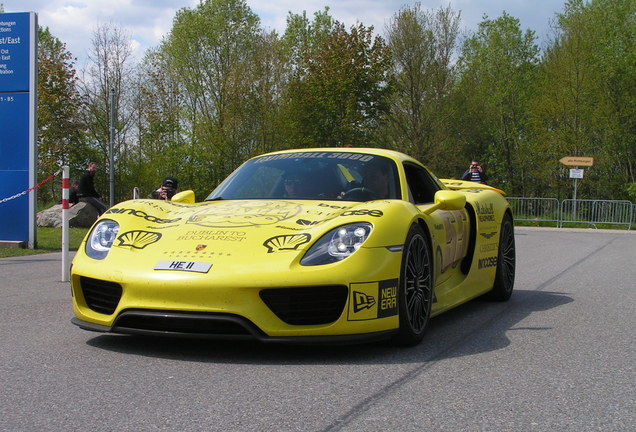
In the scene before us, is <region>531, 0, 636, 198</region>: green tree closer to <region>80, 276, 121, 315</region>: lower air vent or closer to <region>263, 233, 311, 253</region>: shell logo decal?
<region>263, 233, 311, 253</region>: shell logo decal

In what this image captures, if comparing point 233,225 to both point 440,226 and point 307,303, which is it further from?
point 440,226

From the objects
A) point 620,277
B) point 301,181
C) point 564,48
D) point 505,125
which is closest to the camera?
point 301,181

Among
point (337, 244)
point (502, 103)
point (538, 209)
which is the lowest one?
point (538, 209)

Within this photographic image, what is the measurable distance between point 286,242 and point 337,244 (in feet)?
0.90

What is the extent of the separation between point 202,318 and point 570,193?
1471 inches

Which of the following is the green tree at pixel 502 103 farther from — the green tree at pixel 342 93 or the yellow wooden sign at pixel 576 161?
the yellow wooden sign at pixel 576 161

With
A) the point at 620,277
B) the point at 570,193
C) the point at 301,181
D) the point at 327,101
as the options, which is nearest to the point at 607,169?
the point at 570,193

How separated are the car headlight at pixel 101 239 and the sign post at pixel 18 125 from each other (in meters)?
8.97

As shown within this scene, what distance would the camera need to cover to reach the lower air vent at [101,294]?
4074mm

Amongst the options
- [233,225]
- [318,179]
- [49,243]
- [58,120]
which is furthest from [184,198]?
[58,120]

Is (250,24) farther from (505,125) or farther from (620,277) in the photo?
(620,277)

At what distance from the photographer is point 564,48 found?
118ft

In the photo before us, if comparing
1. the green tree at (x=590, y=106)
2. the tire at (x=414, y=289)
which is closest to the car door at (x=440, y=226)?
the tire at (x=414, y=289)

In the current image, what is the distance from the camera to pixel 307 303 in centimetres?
389
